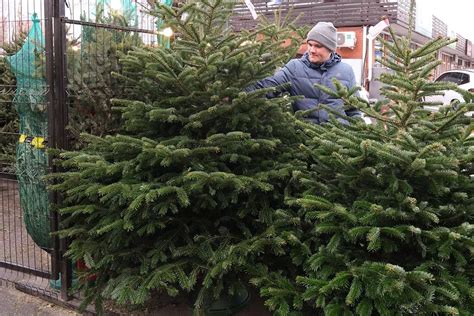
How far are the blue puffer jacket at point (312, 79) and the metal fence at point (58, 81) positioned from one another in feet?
3.65

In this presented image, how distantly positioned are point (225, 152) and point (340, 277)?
1097 millimetres

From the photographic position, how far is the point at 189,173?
266 cm

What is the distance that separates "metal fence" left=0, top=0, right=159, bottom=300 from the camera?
3607 millimetres

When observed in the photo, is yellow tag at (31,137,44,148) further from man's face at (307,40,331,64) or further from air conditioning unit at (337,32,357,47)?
air conditioning unit at (337,32,357,47)

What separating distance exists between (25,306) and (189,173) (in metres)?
2.27

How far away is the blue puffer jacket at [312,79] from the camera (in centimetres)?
376

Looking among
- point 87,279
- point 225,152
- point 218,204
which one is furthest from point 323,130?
point 87,279

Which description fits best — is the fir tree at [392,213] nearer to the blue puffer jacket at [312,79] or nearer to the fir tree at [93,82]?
the blue puffer jacket at [312,79]

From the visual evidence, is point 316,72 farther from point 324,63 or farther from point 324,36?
point 324,36

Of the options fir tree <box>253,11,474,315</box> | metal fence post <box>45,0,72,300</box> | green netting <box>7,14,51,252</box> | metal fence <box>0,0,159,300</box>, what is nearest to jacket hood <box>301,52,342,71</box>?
fir tree <box>253,11,474,315</box>

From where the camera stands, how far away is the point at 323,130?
285 centimetres

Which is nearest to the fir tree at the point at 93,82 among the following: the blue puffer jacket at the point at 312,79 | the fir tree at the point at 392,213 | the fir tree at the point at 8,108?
the fir tree at the point at 8,108

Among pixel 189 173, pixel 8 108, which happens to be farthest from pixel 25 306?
pixel 8 108

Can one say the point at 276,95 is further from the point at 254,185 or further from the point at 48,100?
the point at 48,100
